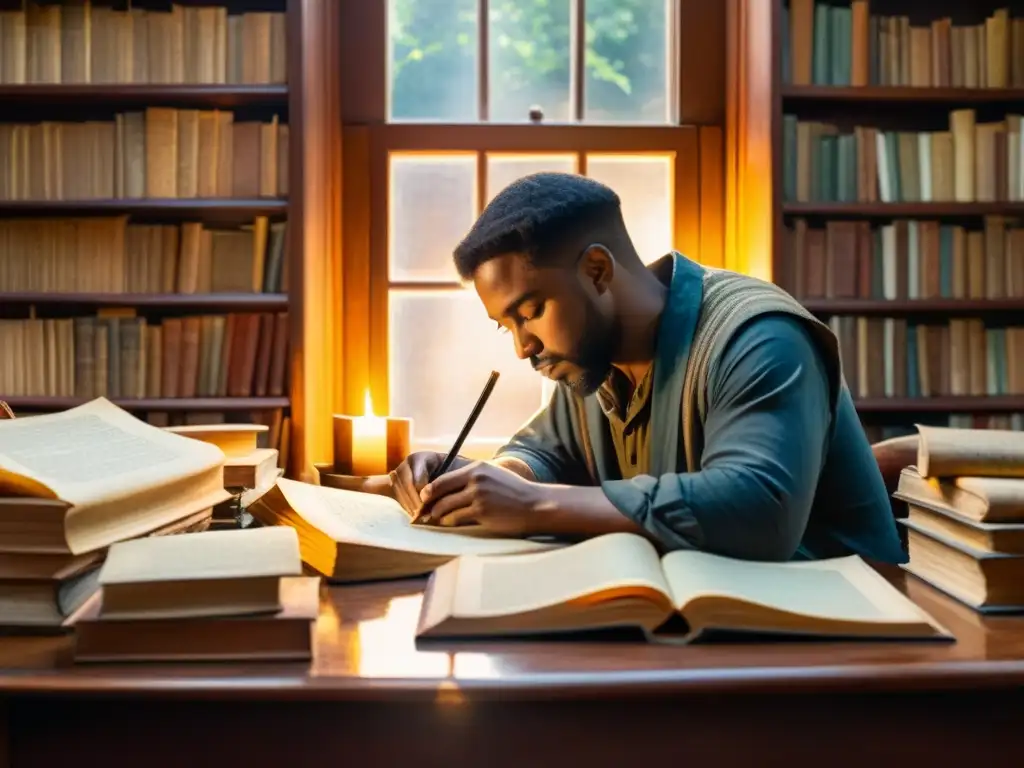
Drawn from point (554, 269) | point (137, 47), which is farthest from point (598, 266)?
point (137, 47)

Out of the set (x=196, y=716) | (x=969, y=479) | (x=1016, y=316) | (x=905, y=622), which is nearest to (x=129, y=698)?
(x=196, y=716)

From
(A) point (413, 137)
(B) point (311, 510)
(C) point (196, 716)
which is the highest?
(A) point (413, 137)

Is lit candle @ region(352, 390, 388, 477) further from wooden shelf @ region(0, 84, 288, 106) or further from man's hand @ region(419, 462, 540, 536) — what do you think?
man's hand @ region(419, 462, 540, 536)

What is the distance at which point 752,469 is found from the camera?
1081 millimetres

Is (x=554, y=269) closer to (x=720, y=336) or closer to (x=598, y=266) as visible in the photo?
(x=598, y=266)

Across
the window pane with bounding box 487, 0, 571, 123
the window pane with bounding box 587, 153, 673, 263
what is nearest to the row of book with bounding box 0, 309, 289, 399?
the window pane with bounding box 487, 0, 571, 123

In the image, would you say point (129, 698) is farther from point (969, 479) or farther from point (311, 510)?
point (969, 479)

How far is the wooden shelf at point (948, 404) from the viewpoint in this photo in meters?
2.74

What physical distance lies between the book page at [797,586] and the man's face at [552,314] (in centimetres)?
44

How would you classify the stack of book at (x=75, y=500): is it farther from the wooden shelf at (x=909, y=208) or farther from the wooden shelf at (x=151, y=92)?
the wooden shelf at (x=909, y=208)

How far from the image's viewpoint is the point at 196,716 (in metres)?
0.78

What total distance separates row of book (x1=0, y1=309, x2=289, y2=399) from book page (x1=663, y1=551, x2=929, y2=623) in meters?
1.94

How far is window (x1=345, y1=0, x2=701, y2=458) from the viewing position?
2980 mm

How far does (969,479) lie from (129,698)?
81 cm
